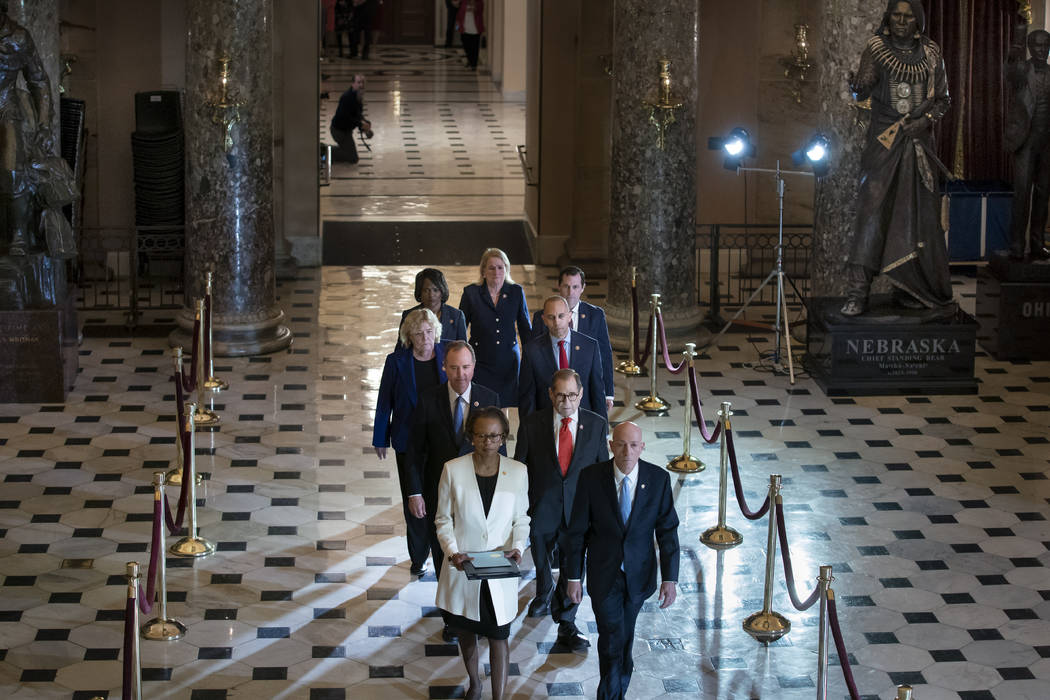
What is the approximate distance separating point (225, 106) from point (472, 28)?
62.9 ft

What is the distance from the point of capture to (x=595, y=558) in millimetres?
6875

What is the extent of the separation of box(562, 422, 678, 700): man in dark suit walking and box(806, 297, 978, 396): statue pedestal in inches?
222

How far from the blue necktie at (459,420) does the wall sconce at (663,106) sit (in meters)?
5.94

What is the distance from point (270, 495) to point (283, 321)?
3.81m

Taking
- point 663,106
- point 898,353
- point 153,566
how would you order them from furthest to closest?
point 663,106
point 898,353
point 153,566

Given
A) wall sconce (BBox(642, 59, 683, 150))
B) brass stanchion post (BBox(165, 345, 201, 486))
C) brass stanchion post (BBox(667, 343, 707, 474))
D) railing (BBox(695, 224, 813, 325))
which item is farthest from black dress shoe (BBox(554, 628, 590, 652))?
railing (BBox(695, 224, 813, 325))

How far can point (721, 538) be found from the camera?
362 inches

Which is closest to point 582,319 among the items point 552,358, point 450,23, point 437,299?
point 552,358

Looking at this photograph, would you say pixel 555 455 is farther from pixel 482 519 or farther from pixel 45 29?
pixel 45 29

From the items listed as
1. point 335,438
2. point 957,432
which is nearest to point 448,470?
point 335,438

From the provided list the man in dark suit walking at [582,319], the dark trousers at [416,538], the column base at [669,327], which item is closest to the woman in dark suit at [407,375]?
the dark trousers at [416,538]

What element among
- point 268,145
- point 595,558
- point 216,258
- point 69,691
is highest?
point 268,145

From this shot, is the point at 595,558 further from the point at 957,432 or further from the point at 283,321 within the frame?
the point at 283,321

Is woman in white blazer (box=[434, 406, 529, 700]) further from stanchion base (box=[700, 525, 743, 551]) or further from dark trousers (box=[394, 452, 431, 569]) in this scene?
stanchion base (box=[700, 525, 743, 551])
